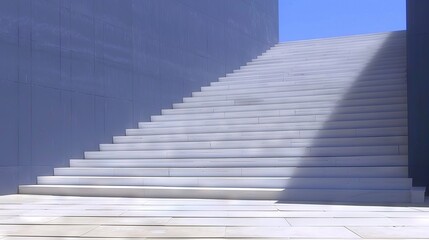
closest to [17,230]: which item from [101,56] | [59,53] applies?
[59,53]

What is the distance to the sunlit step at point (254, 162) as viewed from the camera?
365 inches

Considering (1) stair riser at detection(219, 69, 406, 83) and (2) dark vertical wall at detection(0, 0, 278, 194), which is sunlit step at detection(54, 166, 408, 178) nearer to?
(2) dark vertical wall at detection(0, 0, 278, 194)

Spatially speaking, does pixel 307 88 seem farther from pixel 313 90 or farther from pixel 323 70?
pixel 323 70

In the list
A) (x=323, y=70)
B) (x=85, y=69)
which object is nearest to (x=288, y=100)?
(x=323, y=70)

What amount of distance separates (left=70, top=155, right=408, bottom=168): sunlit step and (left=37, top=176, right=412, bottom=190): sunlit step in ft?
2.36

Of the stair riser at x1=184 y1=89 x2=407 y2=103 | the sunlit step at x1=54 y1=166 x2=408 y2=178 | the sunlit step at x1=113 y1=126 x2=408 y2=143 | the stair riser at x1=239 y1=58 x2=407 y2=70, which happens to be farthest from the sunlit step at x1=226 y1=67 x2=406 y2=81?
the sunlit step at x1=54 y1=166 x2=408 y2=178

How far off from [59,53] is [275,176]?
4536 mm

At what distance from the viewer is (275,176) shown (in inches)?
365

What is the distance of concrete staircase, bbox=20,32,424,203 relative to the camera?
344 inches

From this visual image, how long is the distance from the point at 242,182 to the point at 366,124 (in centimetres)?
334

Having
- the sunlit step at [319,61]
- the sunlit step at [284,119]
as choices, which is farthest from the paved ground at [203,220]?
the sunlit step at [319,61]

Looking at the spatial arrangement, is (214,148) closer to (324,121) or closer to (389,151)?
(324,121)

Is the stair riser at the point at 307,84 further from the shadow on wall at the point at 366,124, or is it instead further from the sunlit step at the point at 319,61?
the sunlit step at the point at 319,61

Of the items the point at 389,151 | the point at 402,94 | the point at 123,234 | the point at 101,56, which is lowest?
the point at 123,234
